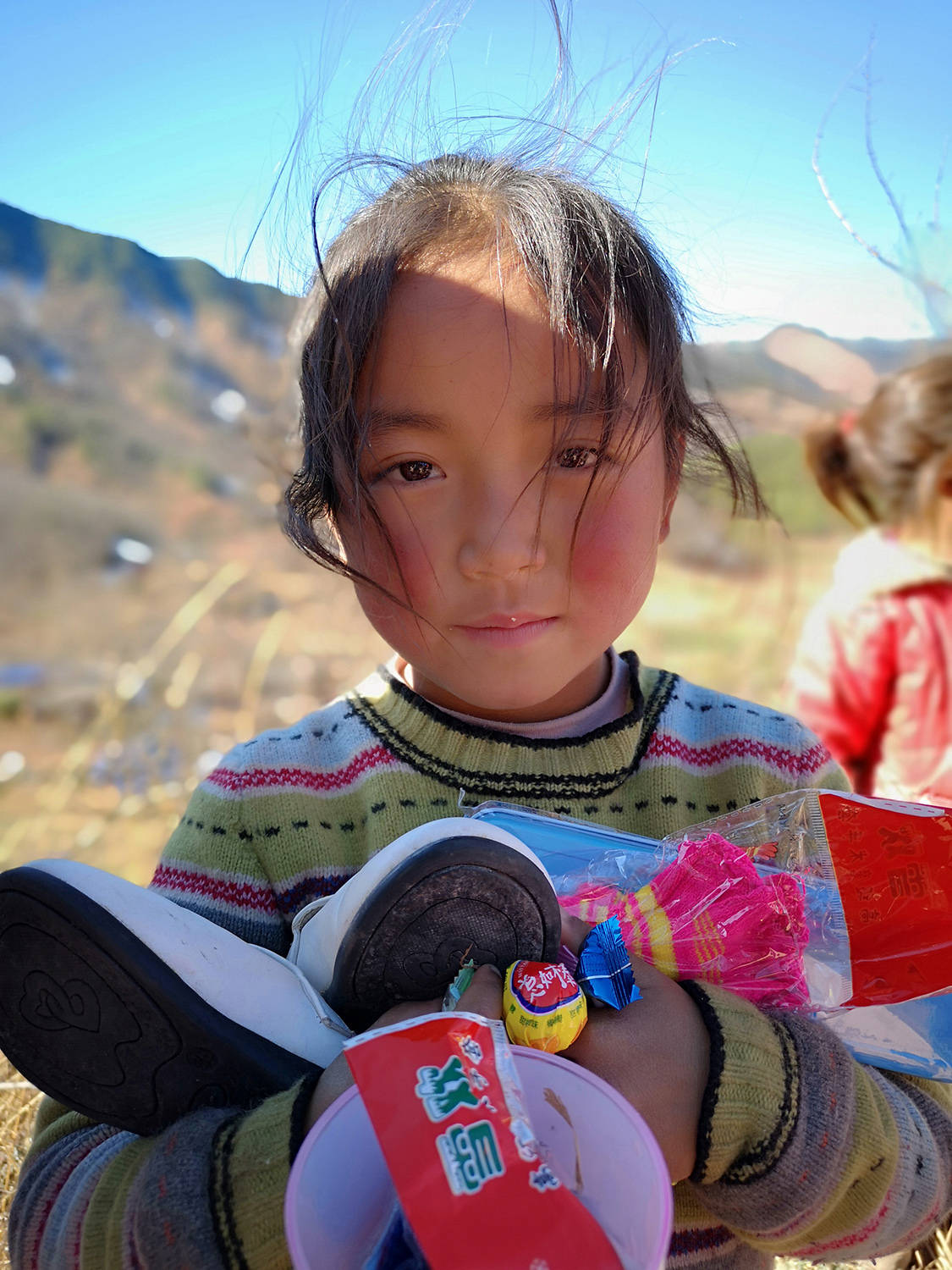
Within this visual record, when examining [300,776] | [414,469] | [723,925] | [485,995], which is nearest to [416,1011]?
[485,995]

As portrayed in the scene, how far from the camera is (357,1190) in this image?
622 millimetres

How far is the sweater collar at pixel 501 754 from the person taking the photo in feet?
3.72

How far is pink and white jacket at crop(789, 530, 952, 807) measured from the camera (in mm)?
2426

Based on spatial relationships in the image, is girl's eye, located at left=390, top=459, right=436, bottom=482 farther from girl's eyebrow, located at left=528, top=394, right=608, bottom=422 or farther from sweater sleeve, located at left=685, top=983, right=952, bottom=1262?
sweater sleeve, located at left=685, top=983, right=952, bottom=1262

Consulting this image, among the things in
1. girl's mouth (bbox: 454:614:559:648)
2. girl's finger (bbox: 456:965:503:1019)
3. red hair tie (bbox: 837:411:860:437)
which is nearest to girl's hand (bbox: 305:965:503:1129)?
girl's finger (bbox: 456:965:503:1019)

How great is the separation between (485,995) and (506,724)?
0.45 m

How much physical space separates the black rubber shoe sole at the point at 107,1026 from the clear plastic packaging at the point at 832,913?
0.35 metres

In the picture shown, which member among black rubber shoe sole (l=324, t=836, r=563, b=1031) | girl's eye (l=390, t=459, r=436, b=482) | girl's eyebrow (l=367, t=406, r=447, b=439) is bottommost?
black rubber shoe sole (l=324, t=836, r=563, b=1031)

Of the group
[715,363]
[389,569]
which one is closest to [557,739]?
[389,569]

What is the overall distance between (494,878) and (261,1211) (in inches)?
11.7

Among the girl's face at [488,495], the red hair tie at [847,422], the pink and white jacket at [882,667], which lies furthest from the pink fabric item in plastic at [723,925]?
the red hair tie at [847,422]

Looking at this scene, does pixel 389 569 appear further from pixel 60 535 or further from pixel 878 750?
pixel 60 535

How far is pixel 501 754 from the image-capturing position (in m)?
1.14

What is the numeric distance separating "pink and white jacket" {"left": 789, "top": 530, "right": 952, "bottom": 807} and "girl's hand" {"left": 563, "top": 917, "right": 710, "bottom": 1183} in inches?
68.4
